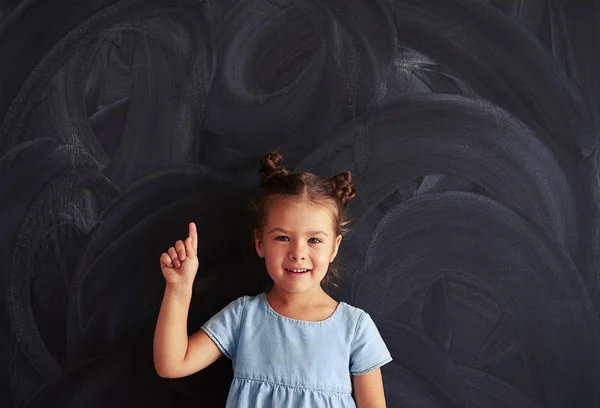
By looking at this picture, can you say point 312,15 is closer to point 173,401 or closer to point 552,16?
point 552,16

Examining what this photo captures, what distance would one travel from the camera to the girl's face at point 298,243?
46.2 inches

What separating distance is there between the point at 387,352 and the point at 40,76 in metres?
0.91

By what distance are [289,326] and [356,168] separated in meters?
0.35

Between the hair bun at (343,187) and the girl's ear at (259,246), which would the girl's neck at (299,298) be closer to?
the girl's ear at (259,246)

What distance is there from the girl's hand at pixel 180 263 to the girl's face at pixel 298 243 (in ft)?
0.46

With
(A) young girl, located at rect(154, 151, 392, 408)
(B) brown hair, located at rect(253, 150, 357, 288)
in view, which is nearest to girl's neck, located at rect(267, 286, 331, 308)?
(A) young girl, located at rect(154, 151, 392, 408)

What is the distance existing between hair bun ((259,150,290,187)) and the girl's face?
61 mm

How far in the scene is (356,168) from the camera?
4.30 feet

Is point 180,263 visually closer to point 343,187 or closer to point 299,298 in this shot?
point 299,298

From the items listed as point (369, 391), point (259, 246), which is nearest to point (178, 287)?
point (259, 246)

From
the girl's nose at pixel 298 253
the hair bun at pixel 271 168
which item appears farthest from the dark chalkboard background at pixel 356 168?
the girl's nose at pixel 298 253

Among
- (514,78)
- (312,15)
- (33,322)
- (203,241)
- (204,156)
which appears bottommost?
(33,322)

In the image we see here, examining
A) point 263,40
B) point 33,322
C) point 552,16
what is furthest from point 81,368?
point 552,16

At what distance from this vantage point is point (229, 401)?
1.20 m
